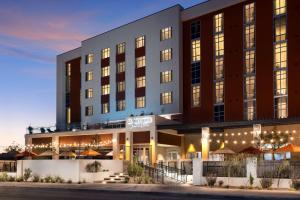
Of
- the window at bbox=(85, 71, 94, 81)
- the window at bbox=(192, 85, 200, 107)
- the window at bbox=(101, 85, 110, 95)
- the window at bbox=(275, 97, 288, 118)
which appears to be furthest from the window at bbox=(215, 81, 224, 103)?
the window at bbox=(85, 71, 94, 81)

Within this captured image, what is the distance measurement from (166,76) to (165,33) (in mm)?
5921

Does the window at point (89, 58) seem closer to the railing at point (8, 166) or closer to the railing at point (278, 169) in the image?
the railing at point (8, 166)

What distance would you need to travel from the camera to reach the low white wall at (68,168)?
43.3 metres

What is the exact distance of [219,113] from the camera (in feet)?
195

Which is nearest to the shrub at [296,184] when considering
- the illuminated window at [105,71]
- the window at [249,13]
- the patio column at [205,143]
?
the patio column at [205,143]

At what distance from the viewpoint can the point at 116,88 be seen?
7119 cm

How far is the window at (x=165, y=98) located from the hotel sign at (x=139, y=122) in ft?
21.7

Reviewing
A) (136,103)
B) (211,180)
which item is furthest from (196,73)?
(211,180)

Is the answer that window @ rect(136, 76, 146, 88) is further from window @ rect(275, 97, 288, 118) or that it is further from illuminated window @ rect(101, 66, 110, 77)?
window @ rect(275, 97, 288, 118)

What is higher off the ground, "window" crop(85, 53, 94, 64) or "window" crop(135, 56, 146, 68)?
"window" crop(85, 53, 94, 64)

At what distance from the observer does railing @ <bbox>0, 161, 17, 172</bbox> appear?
4960 cm

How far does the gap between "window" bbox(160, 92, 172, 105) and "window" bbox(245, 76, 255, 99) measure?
11.0 meters

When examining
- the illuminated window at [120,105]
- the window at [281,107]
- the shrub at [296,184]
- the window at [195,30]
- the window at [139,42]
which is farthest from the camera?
the illuminated window at [120,105]

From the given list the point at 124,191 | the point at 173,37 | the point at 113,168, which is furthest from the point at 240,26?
the point at 124,191
